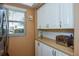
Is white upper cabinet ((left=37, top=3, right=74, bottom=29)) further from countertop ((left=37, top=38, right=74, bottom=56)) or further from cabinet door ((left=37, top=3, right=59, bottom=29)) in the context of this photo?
countertop ((left=37, top=38, right=74, bottom=56))

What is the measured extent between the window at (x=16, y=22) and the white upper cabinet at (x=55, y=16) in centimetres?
16

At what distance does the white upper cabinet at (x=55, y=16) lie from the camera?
123 centimetres

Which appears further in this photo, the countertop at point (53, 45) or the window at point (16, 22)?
the countertop at point (53, 45)

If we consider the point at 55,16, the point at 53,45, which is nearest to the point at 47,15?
the point at 55,16

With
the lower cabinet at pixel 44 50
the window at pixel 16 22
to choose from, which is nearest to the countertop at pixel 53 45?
the lower cabinet at pixel 44 50

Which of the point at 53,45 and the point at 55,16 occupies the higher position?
the point at 55,16

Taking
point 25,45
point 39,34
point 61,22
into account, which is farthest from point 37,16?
point 61,22

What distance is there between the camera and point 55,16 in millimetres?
1350

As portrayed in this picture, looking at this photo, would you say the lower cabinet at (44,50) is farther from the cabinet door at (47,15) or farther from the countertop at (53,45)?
the cabinet door at (47,15)

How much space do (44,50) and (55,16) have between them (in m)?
0.35

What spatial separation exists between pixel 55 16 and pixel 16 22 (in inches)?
15.8

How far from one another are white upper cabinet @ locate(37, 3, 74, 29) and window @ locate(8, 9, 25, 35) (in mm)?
156

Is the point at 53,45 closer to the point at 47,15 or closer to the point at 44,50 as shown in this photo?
the point at 44,50

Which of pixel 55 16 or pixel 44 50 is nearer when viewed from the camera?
pixel 44 50
